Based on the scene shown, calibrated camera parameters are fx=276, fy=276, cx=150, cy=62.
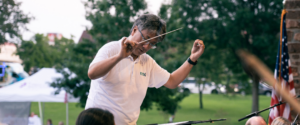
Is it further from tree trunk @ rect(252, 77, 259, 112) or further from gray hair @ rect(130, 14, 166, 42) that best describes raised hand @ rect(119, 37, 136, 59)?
tree trunk @ rect(252, 77, 259, 112)

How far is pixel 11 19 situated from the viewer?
9.91m

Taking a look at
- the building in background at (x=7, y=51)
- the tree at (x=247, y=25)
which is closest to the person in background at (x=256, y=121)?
the building in background at (x=7, y=51)

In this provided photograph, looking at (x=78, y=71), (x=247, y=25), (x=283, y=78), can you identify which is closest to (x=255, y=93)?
(x=247, y=25)

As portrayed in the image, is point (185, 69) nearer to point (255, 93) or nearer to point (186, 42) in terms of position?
point (186, 42)

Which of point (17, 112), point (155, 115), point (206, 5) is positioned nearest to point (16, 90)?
point (17, 112)

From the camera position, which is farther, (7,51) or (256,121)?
(7,51)

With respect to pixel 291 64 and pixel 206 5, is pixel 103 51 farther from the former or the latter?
pixel 206 5

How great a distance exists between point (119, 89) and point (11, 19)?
968 centimetres

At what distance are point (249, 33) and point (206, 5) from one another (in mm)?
2520

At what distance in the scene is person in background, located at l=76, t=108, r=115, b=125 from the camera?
1.35m

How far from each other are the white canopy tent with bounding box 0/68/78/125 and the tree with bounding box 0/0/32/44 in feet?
6.69

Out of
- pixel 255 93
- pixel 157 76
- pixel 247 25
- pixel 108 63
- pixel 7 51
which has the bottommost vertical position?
pixel 255 93

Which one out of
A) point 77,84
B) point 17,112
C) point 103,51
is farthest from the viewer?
point 77,84

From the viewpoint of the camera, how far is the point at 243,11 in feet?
40.3
